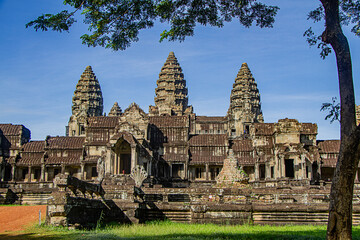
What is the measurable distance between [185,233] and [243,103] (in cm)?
6167

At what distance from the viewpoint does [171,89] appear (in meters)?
78.0

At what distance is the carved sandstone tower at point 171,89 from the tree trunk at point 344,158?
6444 cm

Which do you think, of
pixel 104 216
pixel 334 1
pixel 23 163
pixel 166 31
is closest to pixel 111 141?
pixel 23 163

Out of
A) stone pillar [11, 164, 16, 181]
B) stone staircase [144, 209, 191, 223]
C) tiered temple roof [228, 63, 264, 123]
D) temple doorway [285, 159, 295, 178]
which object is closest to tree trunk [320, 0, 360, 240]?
stone staircase [144, 209, 191, 223]

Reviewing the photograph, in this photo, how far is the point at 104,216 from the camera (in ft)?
53.0

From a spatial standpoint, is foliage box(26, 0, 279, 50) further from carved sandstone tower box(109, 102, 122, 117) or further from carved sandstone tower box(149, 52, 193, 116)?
carved sandstone tower box(109, 102, 122, 117)

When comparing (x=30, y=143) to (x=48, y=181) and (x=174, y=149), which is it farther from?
(x=174, y=149)

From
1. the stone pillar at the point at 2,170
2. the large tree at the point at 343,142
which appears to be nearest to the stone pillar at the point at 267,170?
the stone pillar at the point at 2,170

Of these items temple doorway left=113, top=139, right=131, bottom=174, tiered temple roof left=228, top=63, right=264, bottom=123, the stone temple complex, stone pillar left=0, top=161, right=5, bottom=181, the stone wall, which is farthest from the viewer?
tiered temple roof left=228, top=63, right=264, bottom=123

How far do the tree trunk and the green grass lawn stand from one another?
1969 millimetres

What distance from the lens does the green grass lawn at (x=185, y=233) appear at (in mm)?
11750

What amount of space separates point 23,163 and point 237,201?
35.4 meters

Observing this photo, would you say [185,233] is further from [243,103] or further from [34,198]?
[243,103]

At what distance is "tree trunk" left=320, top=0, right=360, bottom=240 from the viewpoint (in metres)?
9.64
